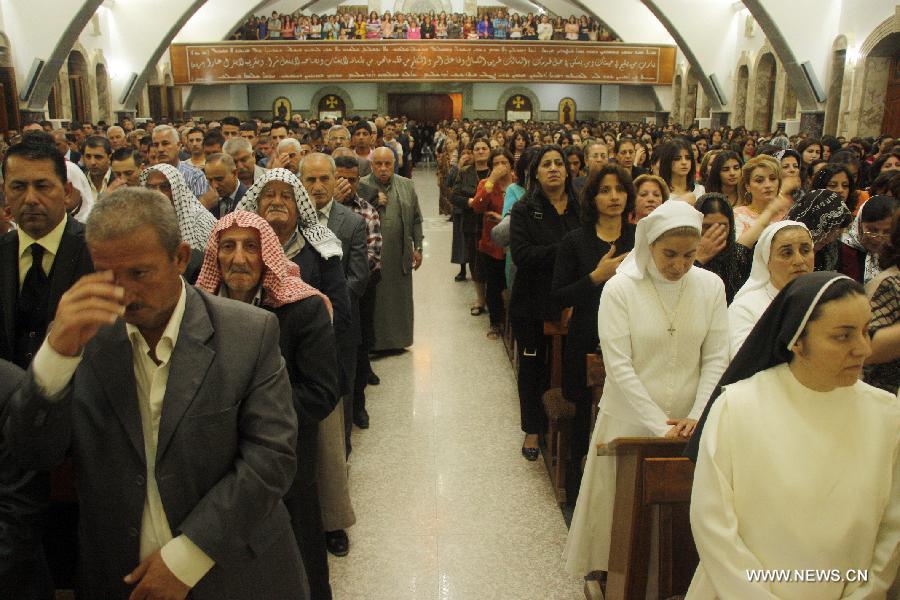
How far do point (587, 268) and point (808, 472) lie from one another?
5.83 ft

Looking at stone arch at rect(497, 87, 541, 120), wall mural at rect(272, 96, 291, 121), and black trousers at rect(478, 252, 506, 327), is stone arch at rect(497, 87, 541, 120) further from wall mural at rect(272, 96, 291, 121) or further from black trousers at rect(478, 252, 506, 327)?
black trousers at rect(478, 252, 506, 327)

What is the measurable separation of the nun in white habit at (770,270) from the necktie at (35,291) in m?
2.37

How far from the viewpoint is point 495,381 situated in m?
5.47

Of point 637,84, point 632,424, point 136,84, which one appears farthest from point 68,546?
point 637,84

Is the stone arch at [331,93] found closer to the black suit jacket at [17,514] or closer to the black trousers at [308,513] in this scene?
the black trousers at [308,513]

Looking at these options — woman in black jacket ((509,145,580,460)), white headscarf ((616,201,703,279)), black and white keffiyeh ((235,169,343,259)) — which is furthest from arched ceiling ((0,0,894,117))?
black and white keffiyeh ((235,169,343,259))

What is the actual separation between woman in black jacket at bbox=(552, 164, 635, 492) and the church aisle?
43cm

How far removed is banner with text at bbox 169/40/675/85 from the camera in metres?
25.2

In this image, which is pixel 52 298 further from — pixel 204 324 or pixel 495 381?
pixel 495 381

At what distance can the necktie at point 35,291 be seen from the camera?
7.93 feet

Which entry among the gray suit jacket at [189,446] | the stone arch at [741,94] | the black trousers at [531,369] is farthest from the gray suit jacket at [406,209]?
the stone arch at [741,94]

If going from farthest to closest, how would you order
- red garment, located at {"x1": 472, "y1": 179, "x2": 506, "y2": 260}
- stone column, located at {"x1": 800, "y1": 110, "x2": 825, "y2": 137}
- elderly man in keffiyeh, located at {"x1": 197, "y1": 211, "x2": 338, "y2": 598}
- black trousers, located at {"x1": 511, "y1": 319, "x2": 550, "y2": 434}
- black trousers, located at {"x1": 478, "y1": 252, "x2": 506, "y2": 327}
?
stone column, located at {"x1": 800, "y1": 110, "x2": 825, "y2": 137} → black trousers, located at {"x1": 478, "y1": 252, "x2": 506, "y2": 327} → red garment, located at {"x1": 472, "y1": 179, "x2": 506, "y2": 260} → black trousers, located at {"x1": 511, "y1": 319, "x2": 550, "y2": 434} → elderly man in keffiyeh, located at {"x1": 197, "y1": 211, "x2": 338, "y2": 598}

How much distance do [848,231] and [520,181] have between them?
2.30 metres

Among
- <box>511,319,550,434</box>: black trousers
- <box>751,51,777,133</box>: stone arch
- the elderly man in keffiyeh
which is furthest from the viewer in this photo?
<box>751,51,777,133</box>: stone arch
